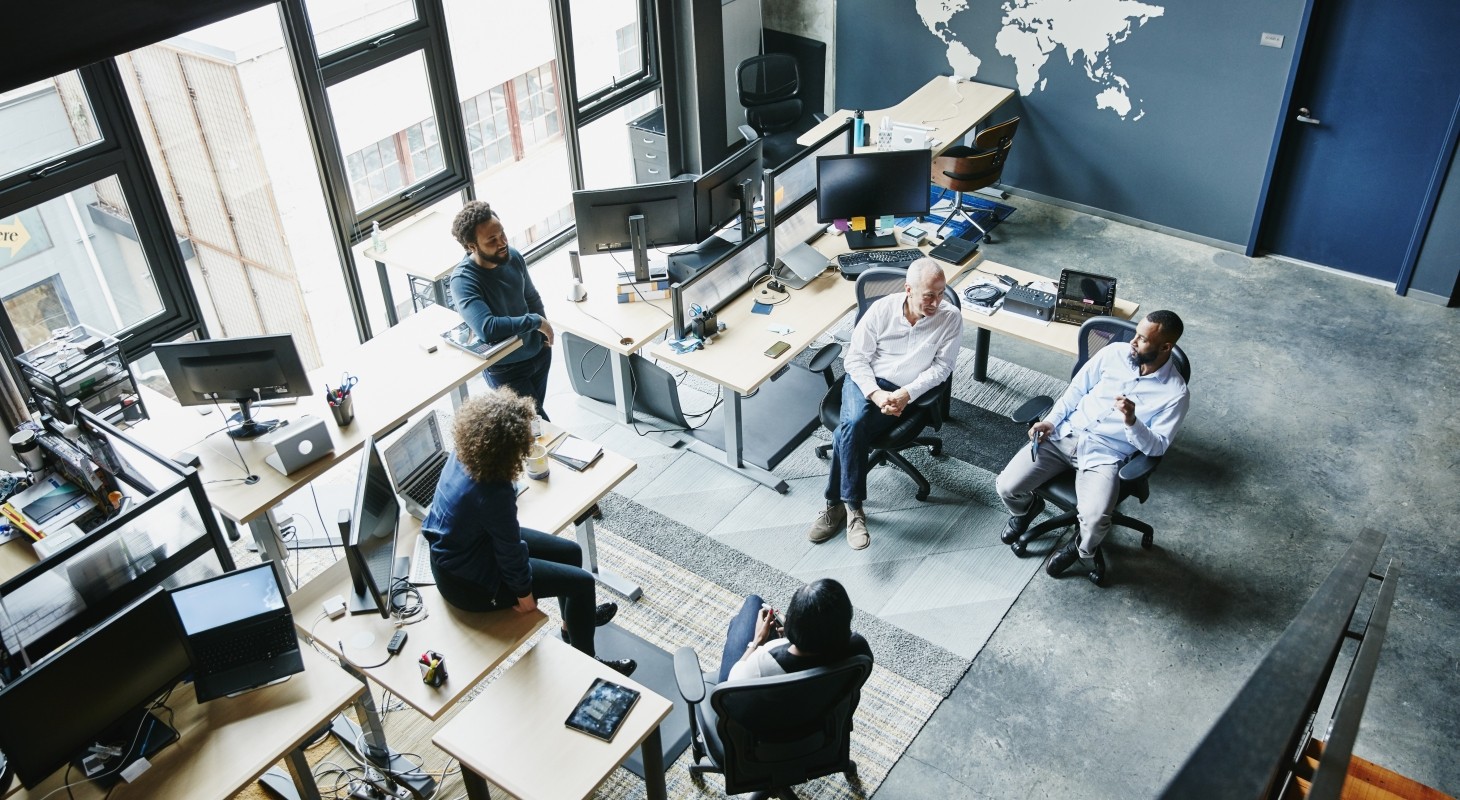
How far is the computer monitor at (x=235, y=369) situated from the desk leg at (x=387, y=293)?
1.80 m

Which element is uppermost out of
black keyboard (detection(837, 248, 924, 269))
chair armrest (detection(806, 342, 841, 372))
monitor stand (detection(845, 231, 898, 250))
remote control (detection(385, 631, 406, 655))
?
monitor stand (detection(845, 231, 898, 250))

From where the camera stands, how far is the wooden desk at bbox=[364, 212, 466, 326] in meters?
6.06

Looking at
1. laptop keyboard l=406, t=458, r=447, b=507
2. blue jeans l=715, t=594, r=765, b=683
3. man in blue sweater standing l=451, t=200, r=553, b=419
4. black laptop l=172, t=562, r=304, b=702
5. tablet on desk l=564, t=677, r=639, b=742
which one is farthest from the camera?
man in blue sweater standing l=451, t=200, r=553, b=419

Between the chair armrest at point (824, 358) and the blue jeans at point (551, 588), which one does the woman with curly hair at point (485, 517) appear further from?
the chair armrest at point (824, 358)

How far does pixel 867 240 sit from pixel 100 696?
174 inches

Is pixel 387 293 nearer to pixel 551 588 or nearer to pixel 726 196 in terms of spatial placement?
pixel 726 196

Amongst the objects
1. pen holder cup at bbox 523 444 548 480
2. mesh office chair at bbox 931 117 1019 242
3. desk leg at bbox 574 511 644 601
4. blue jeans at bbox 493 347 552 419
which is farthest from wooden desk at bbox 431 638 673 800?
mesh office chair at bbox 931 117 1019 242

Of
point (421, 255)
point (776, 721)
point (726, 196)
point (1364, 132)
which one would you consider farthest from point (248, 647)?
point (1364, 132)

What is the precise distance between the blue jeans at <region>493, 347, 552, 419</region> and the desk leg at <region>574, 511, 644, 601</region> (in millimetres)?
841

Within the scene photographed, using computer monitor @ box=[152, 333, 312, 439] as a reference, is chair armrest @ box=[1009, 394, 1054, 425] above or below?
below

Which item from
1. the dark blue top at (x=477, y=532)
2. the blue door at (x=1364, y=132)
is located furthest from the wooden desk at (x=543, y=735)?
the blue door at (x=1364, y=132)

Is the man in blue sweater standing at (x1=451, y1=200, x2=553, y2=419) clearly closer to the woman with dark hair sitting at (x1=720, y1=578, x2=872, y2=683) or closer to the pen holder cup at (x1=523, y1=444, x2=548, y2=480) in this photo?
the pen holder cup at (x1=523, y1=444, x2=548, y2=480)

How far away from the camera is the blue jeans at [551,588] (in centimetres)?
380

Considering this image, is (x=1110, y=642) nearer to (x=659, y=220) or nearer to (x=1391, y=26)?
(x=659, y=220)
